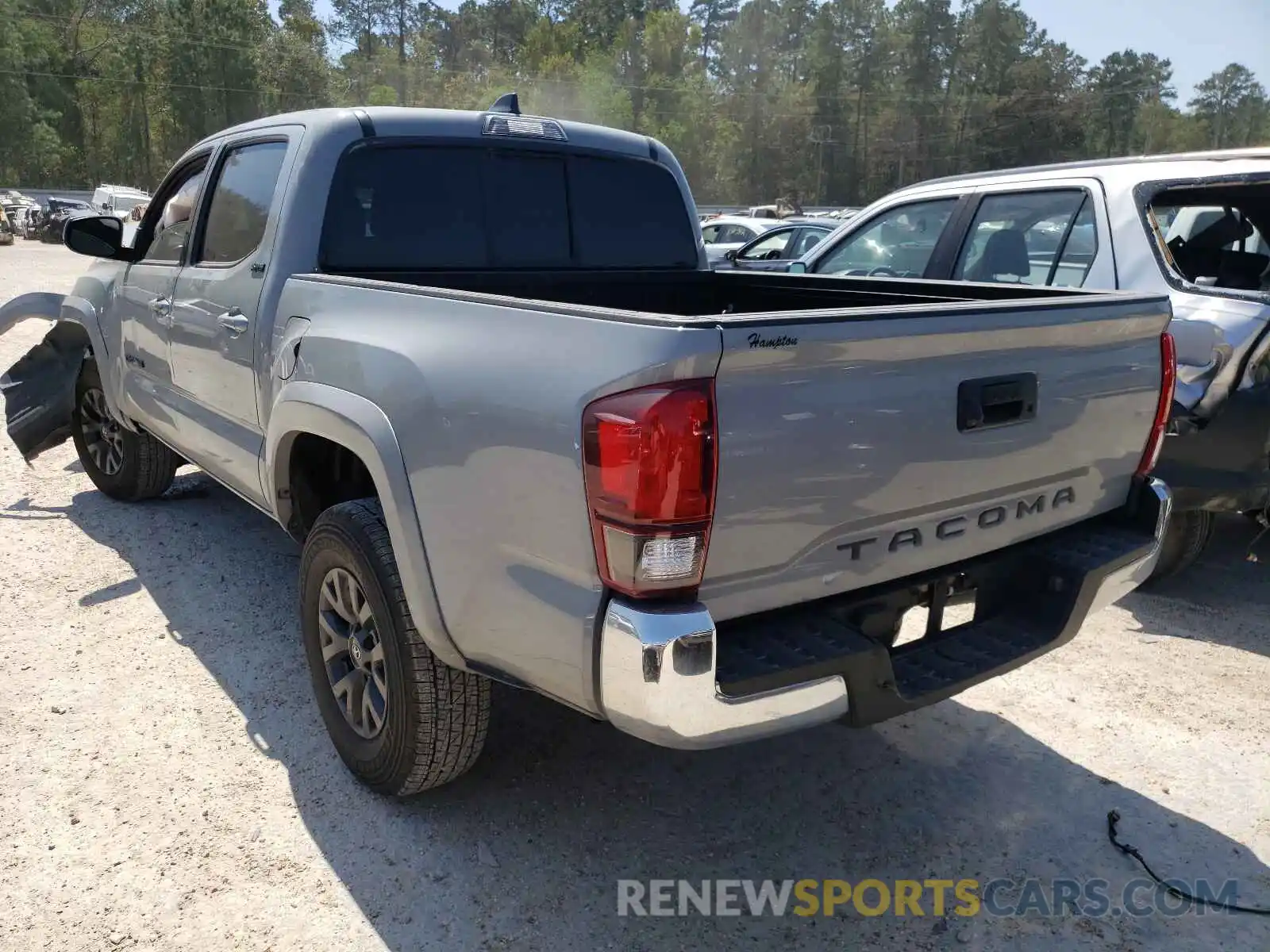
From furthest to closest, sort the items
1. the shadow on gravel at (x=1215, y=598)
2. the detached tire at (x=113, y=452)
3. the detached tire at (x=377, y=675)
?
the detached tire at (x=113, y=452)
the shadow on gravel at (x=1215, y=598)
the detached tire at (x=377, y=675)

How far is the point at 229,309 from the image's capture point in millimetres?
3594

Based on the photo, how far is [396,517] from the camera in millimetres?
2520

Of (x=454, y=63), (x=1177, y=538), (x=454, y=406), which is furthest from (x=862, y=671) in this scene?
(x=454, y=63)

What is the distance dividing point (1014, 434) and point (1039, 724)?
1.52 m

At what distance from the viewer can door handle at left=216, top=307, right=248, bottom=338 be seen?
3.47m

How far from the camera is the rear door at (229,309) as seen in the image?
3.47m

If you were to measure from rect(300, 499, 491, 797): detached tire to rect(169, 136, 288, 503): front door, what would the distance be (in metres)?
0.78

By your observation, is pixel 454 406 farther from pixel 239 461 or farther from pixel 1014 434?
pixel 239 461

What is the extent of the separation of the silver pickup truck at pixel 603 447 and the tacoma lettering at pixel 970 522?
0.01m

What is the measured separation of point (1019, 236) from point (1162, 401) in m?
2.39

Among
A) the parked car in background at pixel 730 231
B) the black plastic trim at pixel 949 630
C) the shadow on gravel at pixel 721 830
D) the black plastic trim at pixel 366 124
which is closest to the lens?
the black plastic trim at pixel 949 630

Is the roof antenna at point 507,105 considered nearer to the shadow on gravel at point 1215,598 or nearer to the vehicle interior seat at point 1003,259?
the vehicle interior seat at point 1003,259

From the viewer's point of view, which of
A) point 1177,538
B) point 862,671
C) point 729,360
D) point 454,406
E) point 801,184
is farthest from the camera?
point 801,184

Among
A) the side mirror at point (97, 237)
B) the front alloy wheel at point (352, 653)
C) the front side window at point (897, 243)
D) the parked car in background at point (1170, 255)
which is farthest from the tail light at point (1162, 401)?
the side mirror at point (97, 237)
